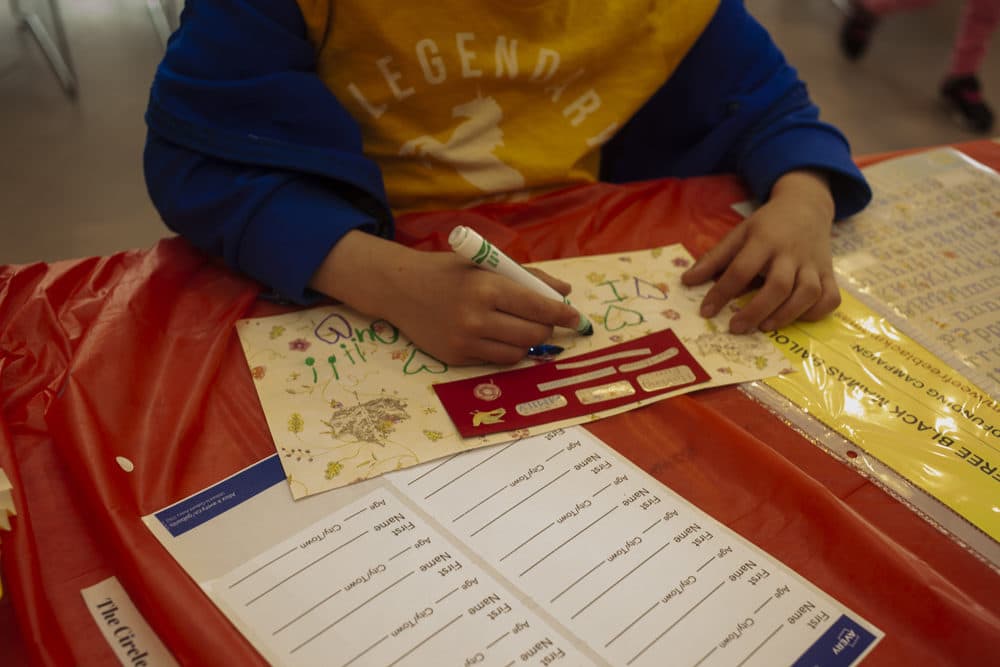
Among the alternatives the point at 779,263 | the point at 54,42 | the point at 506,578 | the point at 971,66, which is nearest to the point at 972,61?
the point at 971,66

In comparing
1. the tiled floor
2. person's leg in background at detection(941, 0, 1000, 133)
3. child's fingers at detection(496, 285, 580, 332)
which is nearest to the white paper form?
child's fingers at detection(496, 285, 580, 332)

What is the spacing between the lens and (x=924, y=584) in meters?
0.40

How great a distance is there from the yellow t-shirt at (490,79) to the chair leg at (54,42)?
5.11 ft

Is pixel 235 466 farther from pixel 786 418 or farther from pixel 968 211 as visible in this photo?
pixel 968 211

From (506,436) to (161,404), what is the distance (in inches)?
8.6

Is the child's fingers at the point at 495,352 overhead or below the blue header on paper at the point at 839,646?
overhead

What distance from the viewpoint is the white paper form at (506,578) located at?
14.1 inches

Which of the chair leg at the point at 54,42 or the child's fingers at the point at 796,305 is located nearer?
the child's fingers at the point at 796,305

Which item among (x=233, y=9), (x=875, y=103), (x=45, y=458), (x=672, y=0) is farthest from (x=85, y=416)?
(x=875, y=103)

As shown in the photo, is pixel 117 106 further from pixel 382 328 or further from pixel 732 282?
pixel 732 282

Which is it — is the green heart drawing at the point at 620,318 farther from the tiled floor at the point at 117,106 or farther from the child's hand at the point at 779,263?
the tiled floor at the point at 117,106

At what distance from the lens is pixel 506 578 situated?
386mm

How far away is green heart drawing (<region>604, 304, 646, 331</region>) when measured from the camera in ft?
1.82

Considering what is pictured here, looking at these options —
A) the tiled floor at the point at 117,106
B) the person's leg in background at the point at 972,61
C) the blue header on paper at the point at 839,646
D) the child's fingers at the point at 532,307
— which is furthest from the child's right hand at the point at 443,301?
the person's leg in background at the point at 972,61
